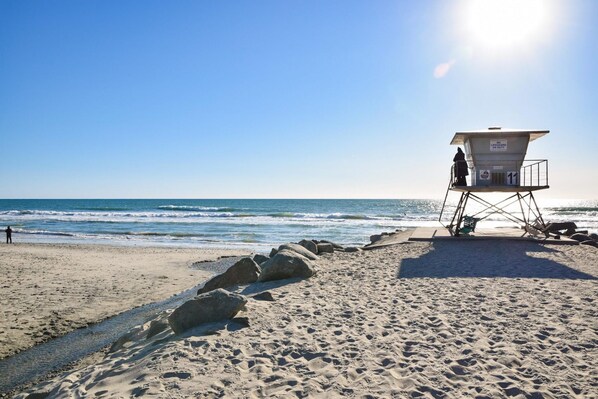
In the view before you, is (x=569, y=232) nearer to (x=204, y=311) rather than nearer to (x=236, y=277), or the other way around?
(x=236, y=277)

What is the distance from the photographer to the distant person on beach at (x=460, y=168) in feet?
48.9

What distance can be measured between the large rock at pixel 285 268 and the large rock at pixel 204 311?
9.73ft

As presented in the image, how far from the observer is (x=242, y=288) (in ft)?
28.1

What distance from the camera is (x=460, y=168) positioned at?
49.1 ft

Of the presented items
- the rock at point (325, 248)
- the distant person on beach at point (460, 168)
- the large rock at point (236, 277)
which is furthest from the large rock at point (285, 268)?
the distant person on beach at point (460, 168)

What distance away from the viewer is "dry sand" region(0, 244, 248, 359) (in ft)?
26.3

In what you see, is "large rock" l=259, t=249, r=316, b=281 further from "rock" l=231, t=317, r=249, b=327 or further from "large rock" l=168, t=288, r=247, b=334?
"rock" l=231, t=317, r=249, b=327

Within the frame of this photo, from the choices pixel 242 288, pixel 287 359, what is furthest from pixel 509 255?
pixel 287 359

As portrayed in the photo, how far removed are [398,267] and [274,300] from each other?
4.37 m

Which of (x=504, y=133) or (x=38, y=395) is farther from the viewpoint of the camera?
(x=504, y=133)

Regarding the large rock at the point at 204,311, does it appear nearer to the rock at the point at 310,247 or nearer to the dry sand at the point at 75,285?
the dry sand at the point at 75,285

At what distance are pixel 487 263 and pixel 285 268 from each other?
5.43 m

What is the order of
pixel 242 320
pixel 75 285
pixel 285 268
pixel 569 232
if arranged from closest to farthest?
pixel 242 320 < pixel 285 268 < pixel 75 285 < pixel 569 232

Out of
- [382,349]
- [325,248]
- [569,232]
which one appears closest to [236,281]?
[325,248]
